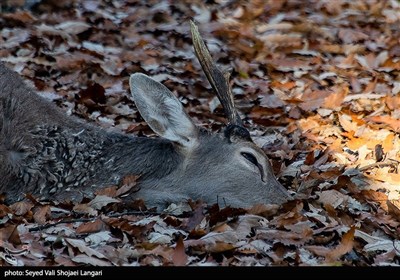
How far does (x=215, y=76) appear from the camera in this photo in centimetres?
738

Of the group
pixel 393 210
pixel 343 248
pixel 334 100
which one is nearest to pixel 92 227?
pixel 343 248

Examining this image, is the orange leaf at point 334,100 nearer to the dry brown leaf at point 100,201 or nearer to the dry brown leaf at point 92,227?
the dry brown leaf at point 100,201

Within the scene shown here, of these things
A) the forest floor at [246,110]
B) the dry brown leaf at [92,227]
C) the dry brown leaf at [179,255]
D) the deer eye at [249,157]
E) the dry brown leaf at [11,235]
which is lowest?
the forest floor at [246,110]

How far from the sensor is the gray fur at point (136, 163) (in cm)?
711

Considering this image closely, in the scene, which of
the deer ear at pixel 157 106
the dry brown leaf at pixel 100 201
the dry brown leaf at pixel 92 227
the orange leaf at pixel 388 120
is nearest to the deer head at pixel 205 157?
the deer ear at pixel 157 106

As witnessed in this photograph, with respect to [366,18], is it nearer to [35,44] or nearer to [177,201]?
[35,44]

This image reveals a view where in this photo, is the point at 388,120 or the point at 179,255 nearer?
the point at 179,255

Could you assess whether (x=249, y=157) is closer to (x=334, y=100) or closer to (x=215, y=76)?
(x=215, y=76)

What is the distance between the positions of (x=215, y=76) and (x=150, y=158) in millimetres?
810

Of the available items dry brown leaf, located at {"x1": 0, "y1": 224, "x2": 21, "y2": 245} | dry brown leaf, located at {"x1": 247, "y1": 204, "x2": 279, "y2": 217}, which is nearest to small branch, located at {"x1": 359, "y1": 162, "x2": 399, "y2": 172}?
dry brown leaf, located at {"x1": 247, "y1": 204, "x2": 279, "y2": 217}

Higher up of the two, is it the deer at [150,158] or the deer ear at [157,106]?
the deer ear at [157,106]

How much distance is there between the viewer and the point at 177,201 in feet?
23.2

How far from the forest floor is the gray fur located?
215 millimetres

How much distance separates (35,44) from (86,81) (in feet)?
3.82
